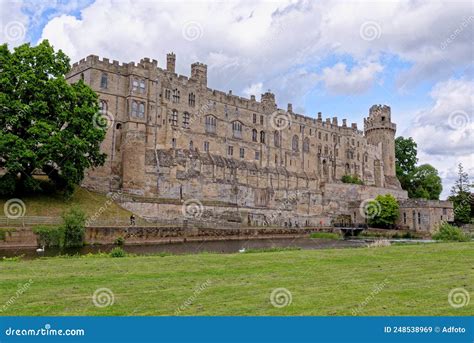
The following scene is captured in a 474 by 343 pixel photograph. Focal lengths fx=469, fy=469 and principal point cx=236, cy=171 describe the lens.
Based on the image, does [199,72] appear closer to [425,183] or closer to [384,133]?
[384,133]

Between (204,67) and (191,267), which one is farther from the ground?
(204,67)

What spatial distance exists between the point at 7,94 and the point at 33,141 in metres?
4.63

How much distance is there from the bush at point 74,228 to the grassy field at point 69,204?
18.2ft

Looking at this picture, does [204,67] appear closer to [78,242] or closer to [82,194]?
[82,194]

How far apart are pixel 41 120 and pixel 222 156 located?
31.8 metres

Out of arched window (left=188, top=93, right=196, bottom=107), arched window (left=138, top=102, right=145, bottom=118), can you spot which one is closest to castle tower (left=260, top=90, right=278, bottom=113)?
arched window (left=188, top=93, right=196, bottom=107)

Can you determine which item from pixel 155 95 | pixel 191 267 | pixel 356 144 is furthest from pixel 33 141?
pixel 356 144

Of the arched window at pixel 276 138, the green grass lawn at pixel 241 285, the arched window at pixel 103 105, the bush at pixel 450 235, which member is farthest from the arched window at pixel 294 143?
the green grass lawn at pixel 241 285

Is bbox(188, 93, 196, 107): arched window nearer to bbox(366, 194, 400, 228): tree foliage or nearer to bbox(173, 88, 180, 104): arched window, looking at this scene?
bbox(173, 88, 180, 104): arched window

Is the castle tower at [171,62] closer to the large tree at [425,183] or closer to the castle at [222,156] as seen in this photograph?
the castle at [222,156]

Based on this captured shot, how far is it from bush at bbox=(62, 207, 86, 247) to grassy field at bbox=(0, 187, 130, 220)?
219 inches

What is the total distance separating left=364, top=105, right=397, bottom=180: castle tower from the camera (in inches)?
3735

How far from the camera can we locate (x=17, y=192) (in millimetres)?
40656
